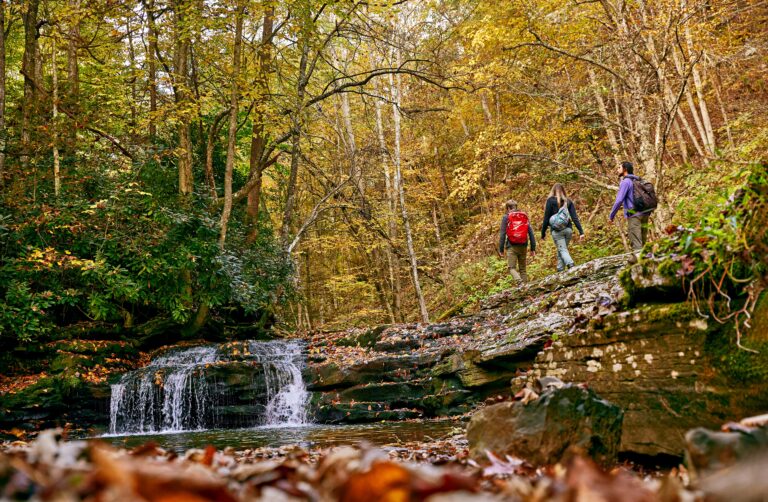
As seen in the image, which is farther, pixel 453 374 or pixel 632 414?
pixel 453 374

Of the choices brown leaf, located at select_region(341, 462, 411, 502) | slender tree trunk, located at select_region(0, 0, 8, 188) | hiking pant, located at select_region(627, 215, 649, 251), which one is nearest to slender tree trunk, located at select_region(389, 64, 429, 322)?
hiking pant, located at select_region(627, 215, 649, 251)

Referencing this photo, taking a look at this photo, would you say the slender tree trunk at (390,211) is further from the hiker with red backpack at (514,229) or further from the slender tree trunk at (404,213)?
the hiker with red backpack at (514,229)

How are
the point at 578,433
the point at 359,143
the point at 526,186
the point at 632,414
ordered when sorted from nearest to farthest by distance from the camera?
the point at 578,433 → the point at 632,414 → the point at 526,186 → the point at 359,143

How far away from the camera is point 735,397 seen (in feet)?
10.9

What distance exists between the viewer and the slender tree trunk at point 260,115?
13.1 meters

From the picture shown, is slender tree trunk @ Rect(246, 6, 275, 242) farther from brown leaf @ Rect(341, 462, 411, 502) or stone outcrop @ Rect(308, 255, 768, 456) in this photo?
brown leaf @ Rect(341, 462, 411, 502)

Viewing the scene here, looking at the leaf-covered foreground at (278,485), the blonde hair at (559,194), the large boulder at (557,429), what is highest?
the blonde hair at (559,194)

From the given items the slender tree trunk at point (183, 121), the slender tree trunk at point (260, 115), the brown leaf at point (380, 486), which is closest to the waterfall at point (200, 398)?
the slender tree trunk at point (183, 121)

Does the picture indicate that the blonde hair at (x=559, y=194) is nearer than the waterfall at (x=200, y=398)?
No

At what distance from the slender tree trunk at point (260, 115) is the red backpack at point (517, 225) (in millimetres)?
7171

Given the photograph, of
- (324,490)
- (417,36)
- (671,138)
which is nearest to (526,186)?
(671,138)

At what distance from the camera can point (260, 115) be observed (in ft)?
49.6

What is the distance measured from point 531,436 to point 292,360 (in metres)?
9.72

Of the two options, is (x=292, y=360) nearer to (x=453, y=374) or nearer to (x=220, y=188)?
(x=453, y=374)
